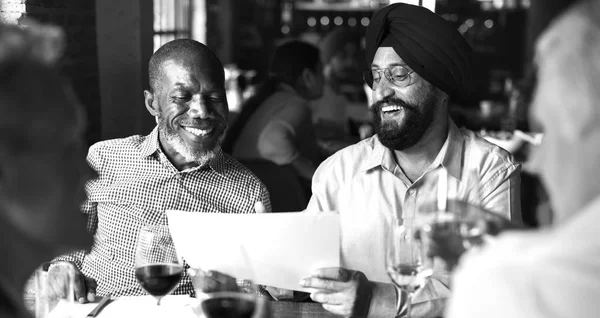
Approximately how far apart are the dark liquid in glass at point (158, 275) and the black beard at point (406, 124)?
0.94 meters

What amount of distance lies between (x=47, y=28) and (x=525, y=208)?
534 centimetres

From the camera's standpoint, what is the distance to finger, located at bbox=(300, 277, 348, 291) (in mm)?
1927

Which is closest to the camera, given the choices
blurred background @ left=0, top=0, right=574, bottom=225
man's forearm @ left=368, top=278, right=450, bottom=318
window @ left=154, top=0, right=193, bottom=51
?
man's forearm @ left=368, top=278, right=450, bottom=318

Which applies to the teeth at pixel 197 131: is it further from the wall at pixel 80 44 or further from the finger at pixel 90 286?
the wall at pixel 80 44

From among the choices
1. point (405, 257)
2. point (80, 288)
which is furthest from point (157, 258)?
point (405, 257)

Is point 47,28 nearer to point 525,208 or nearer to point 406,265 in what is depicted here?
point 406,265

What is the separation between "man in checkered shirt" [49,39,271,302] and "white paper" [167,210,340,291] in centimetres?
59

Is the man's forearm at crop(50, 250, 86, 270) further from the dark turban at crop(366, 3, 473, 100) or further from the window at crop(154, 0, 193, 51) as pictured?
the window at crop(154, 0, 193, 51)

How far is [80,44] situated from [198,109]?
1382 millimetres

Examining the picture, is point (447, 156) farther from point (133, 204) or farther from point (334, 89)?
point (334, 89)

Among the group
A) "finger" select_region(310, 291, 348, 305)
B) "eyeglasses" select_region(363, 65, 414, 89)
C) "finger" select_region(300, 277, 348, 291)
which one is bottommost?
"finger" select_region(310, 291, 348, 305)

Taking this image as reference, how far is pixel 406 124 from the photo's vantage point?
2469 millimetres

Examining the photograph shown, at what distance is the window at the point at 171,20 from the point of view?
6098 mm

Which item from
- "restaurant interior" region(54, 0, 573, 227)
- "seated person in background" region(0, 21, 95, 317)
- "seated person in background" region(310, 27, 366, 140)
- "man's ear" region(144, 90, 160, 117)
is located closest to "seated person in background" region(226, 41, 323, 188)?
"restaurant interior" region(54, 0, 573, 227)
